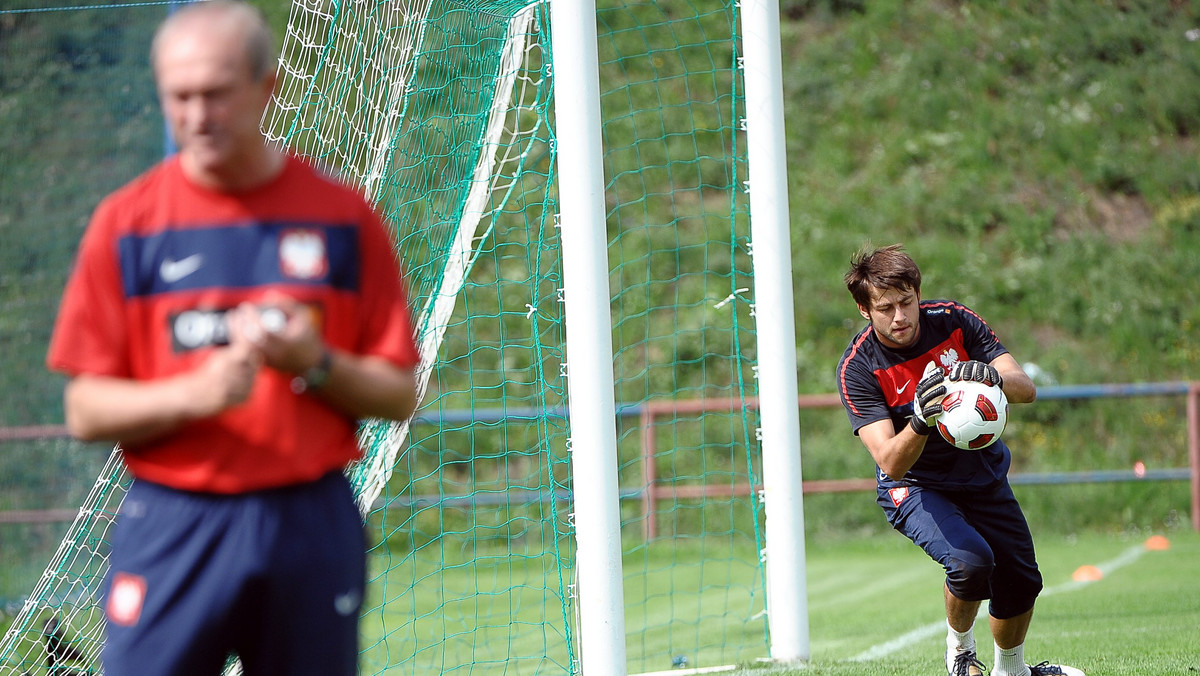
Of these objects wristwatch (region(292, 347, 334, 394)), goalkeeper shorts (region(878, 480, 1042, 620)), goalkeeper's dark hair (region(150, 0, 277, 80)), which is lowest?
goalkeeper shorts (region(878, 480, 1042, 620))

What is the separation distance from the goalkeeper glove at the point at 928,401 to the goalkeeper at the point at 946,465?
168 mm

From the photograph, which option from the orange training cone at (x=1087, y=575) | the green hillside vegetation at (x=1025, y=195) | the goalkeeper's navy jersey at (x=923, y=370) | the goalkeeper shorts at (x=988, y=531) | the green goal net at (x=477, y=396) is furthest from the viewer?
the green hillside vegetation at (x=1025, y=195)

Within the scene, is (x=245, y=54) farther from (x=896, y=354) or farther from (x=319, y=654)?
(x=896, y=354)

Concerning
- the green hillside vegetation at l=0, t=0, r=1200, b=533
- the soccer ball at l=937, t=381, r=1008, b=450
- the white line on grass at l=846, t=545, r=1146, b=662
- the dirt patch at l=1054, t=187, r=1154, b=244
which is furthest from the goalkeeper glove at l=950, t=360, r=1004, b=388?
the dirt patch at l=1054, t=187, r=1154, b=244

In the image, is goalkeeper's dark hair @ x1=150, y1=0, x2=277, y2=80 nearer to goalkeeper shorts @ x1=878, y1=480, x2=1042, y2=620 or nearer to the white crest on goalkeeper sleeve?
the white crest on goalkeeper sleeve

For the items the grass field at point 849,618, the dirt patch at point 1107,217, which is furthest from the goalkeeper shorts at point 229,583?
the dirt patch at point 1107,217

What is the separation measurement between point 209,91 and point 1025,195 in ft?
49.8

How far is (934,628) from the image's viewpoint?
725 centimetres

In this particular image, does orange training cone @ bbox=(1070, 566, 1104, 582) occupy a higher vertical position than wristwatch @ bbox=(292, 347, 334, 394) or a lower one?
lower

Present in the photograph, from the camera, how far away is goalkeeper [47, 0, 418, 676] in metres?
1.87

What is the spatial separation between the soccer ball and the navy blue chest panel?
276 cm

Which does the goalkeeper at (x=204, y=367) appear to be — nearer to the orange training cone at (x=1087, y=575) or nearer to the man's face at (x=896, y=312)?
the man's face at (x=896, y=312)

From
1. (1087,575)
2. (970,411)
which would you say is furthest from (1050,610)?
(970,411)

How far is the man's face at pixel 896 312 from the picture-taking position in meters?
4.34
